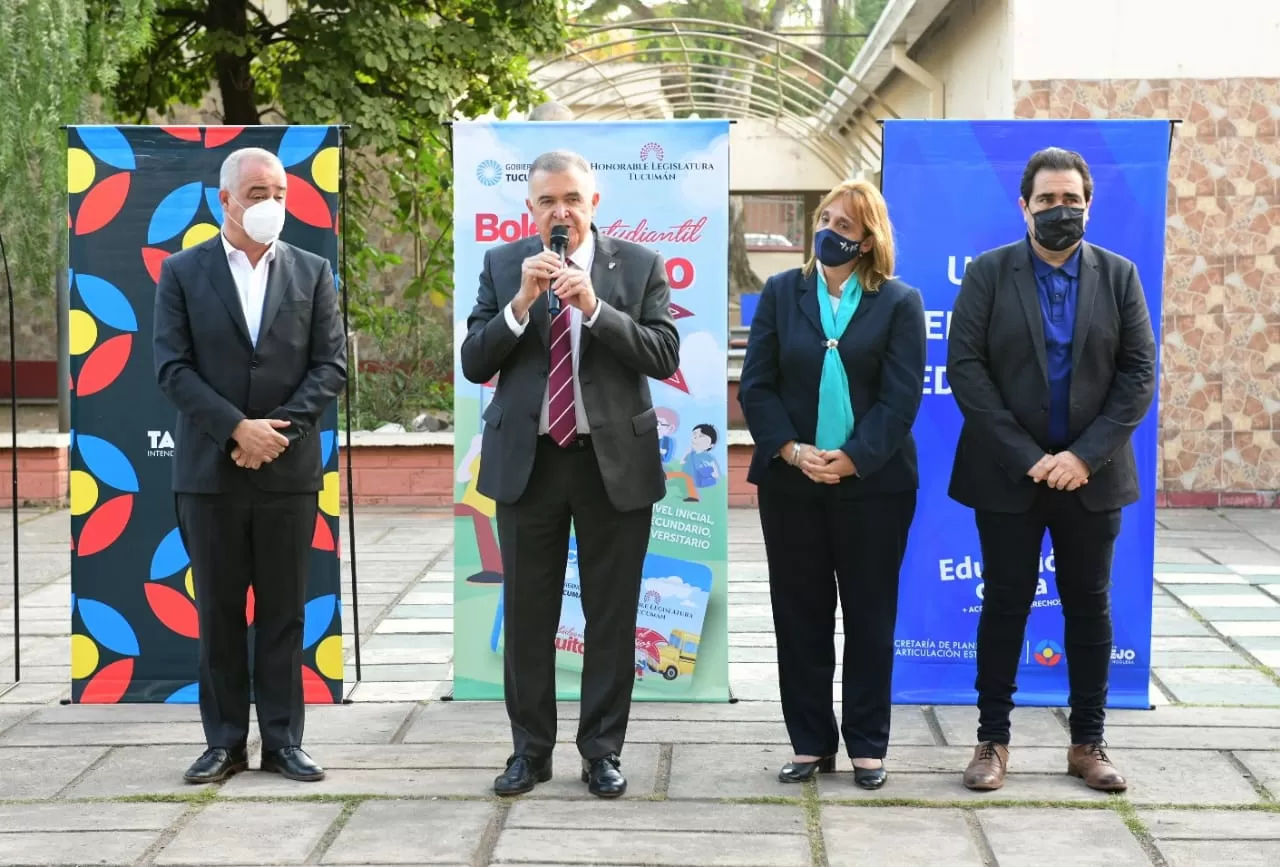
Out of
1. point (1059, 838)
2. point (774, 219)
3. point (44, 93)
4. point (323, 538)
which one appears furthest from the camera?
point (774, 219)

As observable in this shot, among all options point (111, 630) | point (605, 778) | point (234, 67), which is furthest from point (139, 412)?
point (234, 67)

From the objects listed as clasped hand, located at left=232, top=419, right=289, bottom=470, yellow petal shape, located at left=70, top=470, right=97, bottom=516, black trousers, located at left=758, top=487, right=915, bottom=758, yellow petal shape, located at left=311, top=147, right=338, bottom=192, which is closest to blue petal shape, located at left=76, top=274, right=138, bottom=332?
yellow petal shape, located at left=70, top=470, right=97, bottom=516

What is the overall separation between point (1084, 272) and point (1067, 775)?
1437mm

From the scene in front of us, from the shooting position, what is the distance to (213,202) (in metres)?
5.31

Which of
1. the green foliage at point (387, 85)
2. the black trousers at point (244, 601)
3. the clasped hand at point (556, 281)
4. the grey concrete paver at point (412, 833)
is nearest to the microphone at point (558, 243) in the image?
the clasped hand at point (556, 281)

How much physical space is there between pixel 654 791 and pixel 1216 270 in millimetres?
6750

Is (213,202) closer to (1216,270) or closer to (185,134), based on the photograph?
(185,134)

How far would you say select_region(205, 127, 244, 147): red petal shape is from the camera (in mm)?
5211

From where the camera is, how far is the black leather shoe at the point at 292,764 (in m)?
4.43

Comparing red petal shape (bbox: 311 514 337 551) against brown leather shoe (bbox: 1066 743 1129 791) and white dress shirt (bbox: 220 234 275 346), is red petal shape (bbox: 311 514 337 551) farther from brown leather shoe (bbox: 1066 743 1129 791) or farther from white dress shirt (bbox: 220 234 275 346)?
brown leather shoe (bbox: 1066 743 1129 791)

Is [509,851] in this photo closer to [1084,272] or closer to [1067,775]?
[1067,775]

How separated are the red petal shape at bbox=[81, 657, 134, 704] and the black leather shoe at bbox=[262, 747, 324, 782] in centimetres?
110

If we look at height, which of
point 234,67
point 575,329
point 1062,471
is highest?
point 234,67

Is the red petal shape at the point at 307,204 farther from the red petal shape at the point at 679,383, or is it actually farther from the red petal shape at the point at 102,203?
the red petal shape at the point at 679,383
